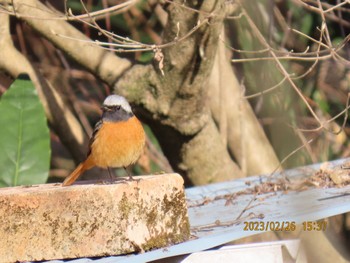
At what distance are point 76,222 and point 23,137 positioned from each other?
2.51 meters

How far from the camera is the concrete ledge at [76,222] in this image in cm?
283

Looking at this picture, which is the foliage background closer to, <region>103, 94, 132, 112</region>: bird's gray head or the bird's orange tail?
<region>103, 94, 132, 112</region>: bird's gray head

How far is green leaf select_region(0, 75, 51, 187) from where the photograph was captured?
5160 mm

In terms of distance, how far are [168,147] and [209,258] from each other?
243 centimetres

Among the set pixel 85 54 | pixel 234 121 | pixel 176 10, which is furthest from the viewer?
pixel 234 121

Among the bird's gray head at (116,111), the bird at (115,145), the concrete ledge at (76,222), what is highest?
the bird's gray head at (116,111)

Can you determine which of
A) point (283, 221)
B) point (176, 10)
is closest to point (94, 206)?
point (283, 221)

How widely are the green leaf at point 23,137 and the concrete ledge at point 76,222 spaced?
2248 mm

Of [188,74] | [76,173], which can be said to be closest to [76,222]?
[76,173]

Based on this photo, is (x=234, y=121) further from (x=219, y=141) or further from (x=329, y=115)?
(x=329, y=115)

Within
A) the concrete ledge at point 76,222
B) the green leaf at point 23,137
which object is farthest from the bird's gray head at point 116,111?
the green leaf at point 23,137

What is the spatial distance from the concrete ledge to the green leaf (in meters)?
2.25

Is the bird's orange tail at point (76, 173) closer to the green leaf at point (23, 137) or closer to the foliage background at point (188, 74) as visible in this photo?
the foliage background at point (188, 74)

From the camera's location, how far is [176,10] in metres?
4.37
